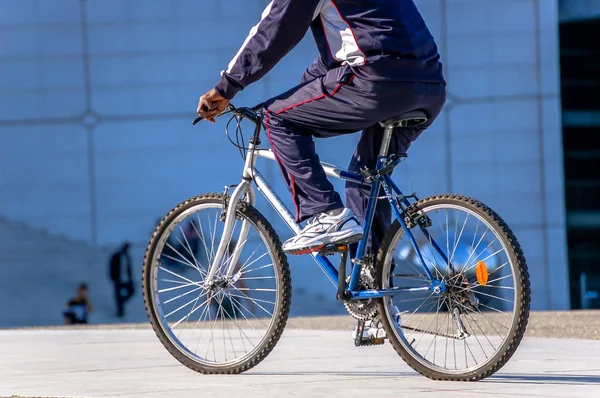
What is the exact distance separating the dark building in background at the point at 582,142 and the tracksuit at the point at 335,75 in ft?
58.1

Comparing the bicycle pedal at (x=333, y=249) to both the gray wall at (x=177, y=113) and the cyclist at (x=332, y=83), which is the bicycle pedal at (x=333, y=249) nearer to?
the cyclist at (x=332, y=83)

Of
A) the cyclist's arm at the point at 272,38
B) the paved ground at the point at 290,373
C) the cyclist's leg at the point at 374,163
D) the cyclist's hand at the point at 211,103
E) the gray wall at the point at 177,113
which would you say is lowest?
the paved ground at the point at 290,373

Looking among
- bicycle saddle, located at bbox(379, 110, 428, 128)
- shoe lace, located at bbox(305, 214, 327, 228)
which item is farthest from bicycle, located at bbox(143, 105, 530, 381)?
shoe lace, located at bbox(305, 214, 327, 228)

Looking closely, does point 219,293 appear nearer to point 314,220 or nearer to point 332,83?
point 314,220

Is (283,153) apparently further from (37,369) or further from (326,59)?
(37,369)

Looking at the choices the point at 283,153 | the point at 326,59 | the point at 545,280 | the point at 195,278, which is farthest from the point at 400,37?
the point at 545,280

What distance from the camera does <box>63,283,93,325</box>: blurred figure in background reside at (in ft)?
66.4

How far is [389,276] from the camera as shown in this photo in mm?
4320

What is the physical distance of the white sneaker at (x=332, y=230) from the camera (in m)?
4.23

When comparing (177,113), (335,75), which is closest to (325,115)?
(335,75)

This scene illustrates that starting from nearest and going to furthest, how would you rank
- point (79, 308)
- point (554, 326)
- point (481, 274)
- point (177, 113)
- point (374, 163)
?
1. point (481, 274)
2. point (374, 163)
3. point (554, 326)
4. point (79, 308)
5. point (177, 113)

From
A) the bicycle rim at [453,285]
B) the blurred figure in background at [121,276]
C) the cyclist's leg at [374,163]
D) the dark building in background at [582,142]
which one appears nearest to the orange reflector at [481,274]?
the bicycle rim at [453,285]

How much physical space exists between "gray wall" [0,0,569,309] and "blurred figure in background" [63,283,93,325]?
1679 mm

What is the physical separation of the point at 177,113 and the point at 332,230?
62.3ft
